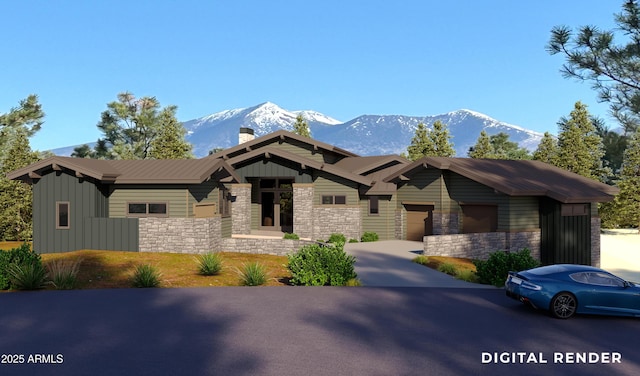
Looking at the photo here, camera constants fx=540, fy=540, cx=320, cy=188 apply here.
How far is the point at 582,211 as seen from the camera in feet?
93.8

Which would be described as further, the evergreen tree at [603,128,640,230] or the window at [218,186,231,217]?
the evergreen tree at [603,128,640,230]

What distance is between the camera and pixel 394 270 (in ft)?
72.7

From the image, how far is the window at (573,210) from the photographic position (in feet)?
92.3

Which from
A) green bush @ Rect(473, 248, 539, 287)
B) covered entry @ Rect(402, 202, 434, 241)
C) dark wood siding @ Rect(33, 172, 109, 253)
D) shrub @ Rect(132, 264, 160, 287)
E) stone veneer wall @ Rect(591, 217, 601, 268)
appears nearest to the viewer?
shrub @ Rect(132, 264, 160, 287)

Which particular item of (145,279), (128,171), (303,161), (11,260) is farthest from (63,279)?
(303,161)

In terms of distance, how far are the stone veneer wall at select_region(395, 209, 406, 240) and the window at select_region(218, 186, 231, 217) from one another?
10.9m

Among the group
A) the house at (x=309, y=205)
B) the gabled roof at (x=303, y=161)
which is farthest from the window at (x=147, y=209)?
the gabled roof at (x=303, y=161)

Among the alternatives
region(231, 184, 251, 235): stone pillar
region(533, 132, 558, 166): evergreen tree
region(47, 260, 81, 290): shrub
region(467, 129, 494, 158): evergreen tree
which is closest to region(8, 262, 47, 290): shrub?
region(47, 260, 81, 290): shrub

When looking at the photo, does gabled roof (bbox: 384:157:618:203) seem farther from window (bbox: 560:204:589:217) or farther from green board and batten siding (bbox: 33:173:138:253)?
green board and batten siding (bbox: 33:173:138:253)

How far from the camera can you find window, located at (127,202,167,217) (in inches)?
1086

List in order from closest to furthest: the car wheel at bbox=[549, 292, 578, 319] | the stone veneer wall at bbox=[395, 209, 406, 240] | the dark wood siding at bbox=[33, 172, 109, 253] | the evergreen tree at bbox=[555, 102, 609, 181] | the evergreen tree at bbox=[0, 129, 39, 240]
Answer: the car wheel at bbox=[549, 292, 578, 319] → the dark wood siding at bbox=[33, 172, 109, 253] → the stone veneer wall at bbox=[395, 209, 406, 240] → the evergreen tree at bbox=[0, 129, 39, 240] → the evergreen tree at bbox=[555, 102, 609, 181]

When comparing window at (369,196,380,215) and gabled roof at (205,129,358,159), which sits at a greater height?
gabled roof at (205,129,358,159)

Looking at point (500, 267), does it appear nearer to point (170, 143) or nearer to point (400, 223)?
point (400, 223)

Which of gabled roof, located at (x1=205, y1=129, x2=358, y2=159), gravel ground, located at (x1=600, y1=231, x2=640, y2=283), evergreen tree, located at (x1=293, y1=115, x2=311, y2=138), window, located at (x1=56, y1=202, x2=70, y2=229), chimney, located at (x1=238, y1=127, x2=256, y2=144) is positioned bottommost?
gravel ground, located at (x1=600, y1=231, x2=640, y2=283)
